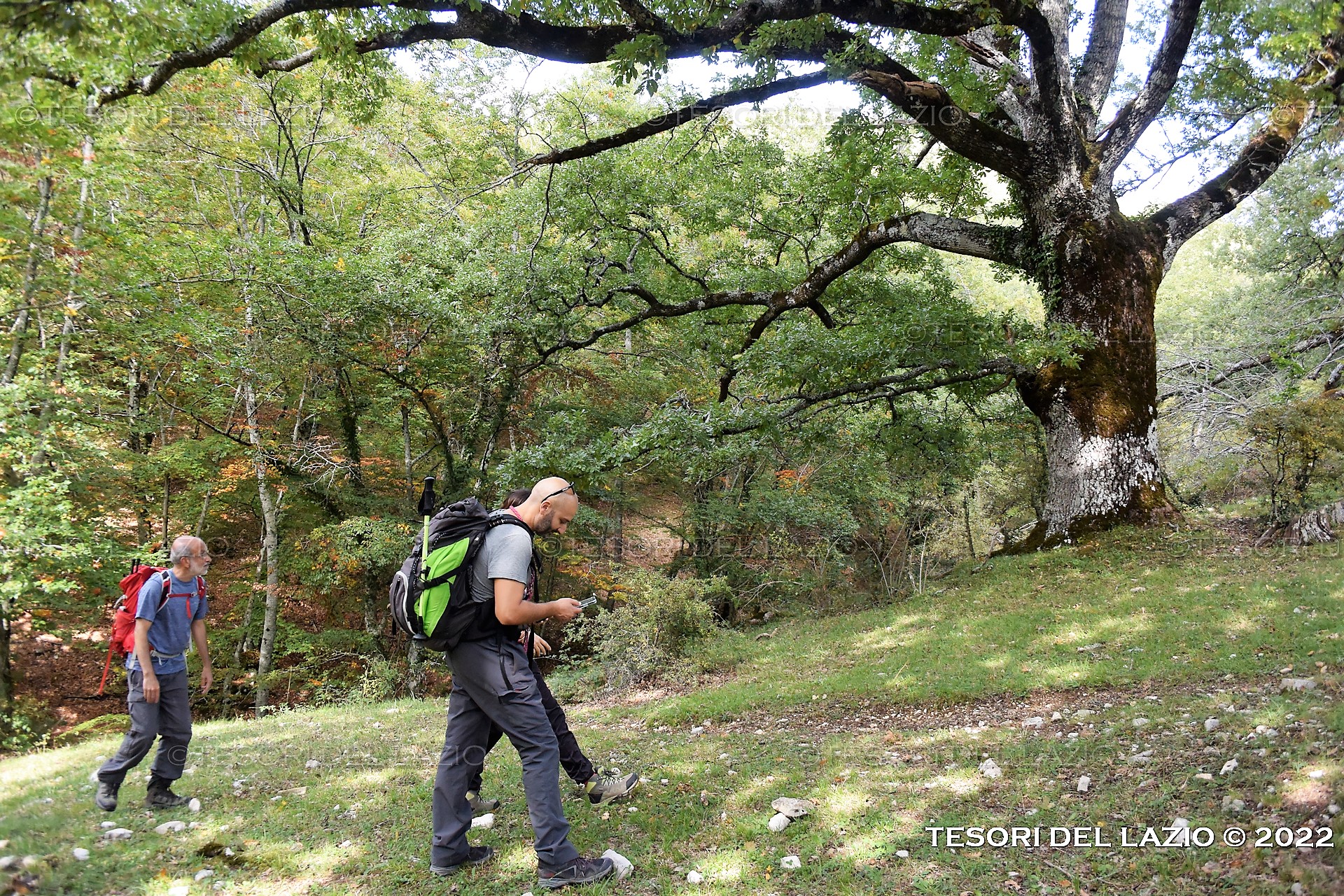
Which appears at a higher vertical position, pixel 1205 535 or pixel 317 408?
pixel 317 408

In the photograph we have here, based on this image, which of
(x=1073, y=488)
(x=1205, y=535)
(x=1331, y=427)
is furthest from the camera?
(x=1073, y=488)

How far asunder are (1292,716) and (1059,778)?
133cm

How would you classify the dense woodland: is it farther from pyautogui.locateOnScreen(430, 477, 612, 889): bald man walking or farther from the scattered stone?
the scattered stone

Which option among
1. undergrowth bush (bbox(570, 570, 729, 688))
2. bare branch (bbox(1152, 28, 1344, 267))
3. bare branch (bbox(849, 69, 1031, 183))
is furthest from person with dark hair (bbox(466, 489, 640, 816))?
bare branch (bbox(1152, 28, 1344, 267))

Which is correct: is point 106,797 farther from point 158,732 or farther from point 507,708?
point 507,708

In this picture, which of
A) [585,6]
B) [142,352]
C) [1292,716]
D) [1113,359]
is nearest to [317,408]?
[142,352]

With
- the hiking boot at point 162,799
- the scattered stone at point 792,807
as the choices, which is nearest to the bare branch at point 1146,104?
the scattered stone at point 792,807

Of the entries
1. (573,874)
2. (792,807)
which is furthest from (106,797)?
(792,807)

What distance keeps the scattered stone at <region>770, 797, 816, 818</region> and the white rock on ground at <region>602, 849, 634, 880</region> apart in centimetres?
93

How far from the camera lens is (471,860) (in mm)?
3449

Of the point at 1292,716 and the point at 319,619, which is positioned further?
the point at 319,619

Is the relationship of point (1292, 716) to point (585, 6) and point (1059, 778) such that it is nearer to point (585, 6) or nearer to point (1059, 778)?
point (1059, 778)

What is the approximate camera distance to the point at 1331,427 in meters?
8.20

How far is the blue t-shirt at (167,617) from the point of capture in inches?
169
